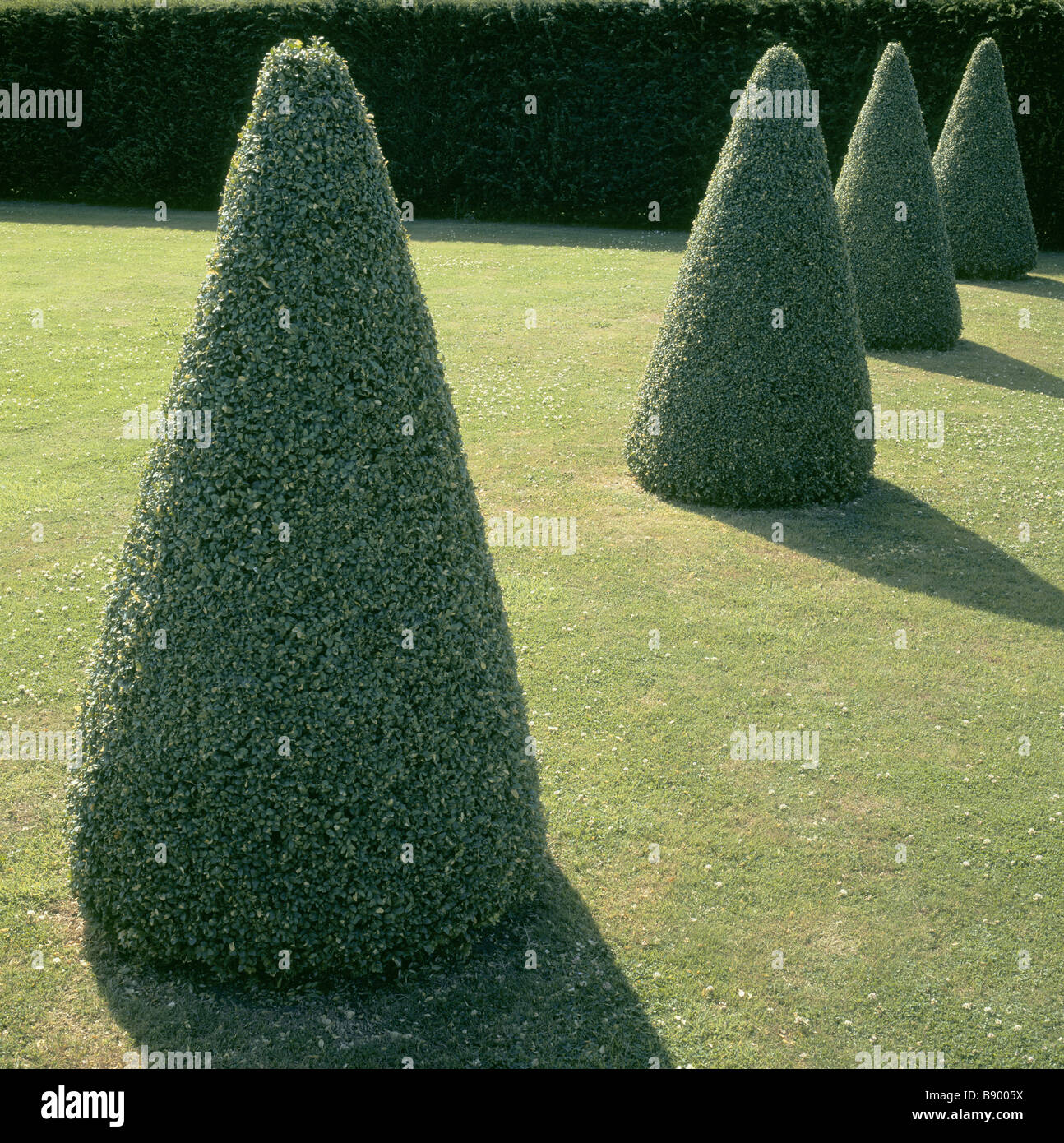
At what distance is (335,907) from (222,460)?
6.25ft

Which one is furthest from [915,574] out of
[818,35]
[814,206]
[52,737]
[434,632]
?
[818,35]

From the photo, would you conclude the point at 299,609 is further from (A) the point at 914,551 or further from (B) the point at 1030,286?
(B) the point at 1030,286

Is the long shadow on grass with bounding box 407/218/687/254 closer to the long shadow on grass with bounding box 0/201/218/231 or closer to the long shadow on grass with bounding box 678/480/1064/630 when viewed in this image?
the long shadow on grass with bounding box 0/201/218/231

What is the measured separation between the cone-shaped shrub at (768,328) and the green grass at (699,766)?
0.53 metres

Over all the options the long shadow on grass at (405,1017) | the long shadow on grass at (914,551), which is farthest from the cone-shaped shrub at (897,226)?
the long shadow on grass at (405,1017)

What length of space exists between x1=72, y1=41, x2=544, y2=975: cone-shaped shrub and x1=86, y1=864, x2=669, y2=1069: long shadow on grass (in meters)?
0.19

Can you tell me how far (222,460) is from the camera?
4480mm

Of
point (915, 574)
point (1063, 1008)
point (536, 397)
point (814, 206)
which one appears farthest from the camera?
point (536, 397)

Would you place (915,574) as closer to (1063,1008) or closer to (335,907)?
(1063,1008)

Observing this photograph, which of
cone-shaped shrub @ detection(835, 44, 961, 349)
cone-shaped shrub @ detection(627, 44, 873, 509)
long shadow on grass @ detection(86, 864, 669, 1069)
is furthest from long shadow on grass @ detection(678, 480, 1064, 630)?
cone-shaped shrub @ detection(835, 44, 961, 349)

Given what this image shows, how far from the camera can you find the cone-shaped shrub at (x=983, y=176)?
20875 mm

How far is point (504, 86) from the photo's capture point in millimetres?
28609

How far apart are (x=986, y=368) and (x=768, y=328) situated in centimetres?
740

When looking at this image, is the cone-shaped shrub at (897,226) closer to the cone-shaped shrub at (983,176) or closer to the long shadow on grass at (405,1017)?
the cone-shaped shrub at (983,176)
